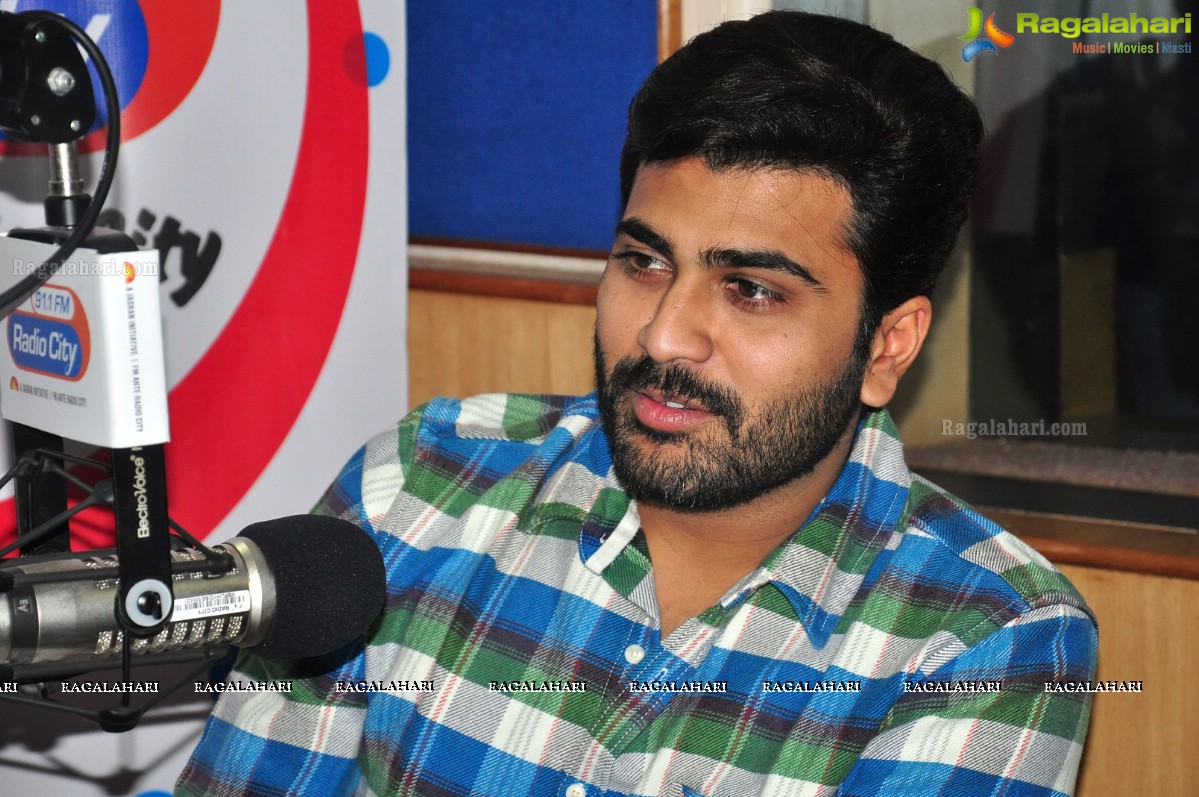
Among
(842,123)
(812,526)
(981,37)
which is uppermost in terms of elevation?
(981,37)

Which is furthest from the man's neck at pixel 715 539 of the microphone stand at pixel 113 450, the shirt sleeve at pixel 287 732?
the microphone stand at pixel 113 450

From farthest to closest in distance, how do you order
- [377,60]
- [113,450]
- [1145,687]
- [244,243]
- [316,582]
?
1. [377,60]
2. [244,243]
3. [1145,687]
4. [316,582]
5. [113,450]

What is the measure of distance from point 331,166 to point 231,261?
0.21 meters

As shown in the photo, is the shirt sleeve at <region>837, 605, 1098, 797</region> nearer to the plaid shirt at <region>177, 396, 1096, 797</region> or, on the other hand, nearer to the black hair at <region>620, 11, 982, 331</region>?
the plaid shirt at <region>177, 396, 1096, 797</region>

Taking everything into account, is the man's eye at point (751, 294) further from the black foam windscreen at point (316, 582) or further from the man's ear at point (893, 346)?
the black foam windscreen at point (316, 582)

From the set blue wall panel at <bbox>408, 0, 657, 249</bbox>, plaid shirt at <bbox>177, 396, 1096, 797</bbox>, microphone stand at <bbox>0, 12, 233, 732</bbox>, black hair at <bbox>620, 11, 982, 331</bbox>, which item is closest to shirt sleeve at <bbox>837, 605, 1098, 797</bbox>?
plaid shirt at <bbox>177, 396, 1096, 797</bbox>

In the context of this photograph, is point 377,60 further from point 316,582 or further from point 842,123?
point 316,582

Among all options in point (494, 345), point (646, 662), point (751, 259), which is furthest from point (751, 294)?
point (494, 345)

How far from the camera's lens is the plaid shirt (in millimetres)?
1178

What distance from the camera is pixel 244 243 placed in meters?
1.61

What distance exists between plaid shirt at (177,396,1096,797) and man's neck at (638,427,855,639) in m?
0.03

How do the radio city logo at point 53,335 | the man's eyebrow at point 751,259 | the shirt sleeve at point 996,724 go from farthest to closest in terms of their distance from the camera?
1. the man's eyebrow at point 751,259
2. the shirt sleeve at point 996,724
3. the radio city logo at point 53,335

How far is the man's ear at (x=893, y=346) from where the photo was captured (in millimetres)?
1386

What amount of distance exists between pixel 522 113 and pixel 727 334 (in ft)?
3.02
